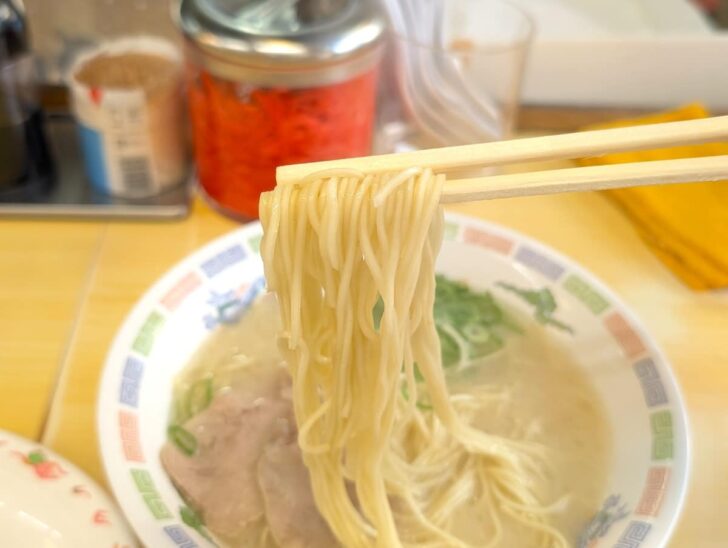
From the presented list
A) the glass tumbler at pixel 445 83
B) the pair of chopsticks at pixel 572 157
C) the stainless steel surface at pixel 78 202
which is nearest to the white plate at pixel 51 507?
the pair of chopsticks at pixel 572 157

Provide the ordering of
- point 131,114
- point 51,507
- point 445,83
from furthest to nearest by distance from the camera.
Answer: point 445,83 → point 131,114 → point 51,507

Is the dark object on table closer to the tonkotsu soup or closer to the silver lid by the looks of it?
the silver lid

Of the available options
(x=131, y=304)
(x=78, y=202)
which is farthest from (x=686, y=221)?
(x=78, y=202)

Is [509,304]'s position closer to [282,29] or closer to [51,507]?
→ [282,29]

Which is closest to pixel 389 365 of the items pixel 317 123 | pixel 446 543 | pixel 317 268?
pixel 317 268

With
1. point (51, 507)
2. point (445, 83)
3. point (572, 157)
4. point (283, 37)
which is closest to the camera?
point (572, 157)

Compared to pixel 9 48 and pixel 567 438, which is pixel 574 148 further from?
pixel 9 48
